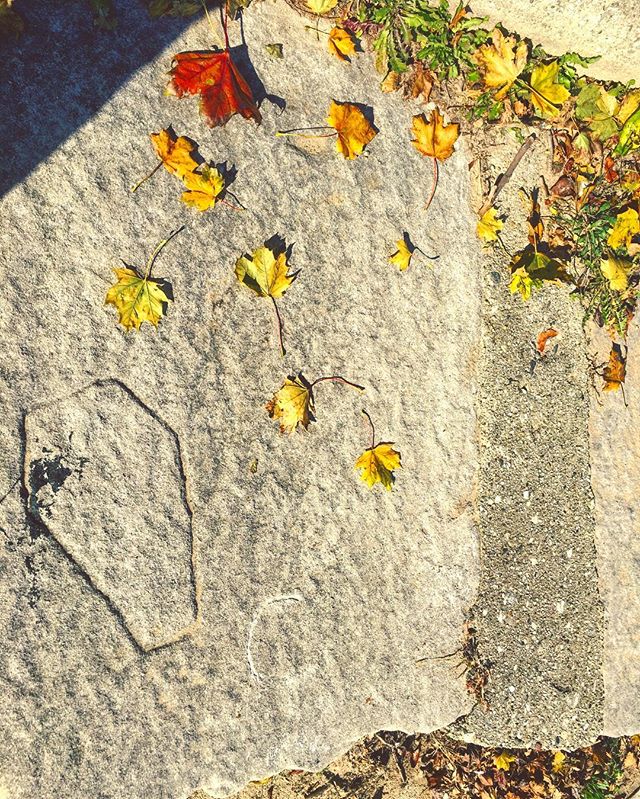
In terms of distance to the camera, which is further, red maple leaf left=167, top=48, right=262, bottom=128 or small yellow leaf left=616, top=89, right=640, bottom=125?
small yellow leaf left=616, top=89, right=640, bottom=125

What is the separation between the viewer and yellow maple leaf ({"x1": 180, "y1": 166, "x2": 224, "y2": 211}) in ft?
7.59

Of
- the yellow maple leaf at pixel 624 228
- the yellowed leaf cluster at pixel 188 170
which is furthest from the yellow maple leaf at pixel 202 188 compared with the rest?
the yellow maple leaf at pixel 624 228

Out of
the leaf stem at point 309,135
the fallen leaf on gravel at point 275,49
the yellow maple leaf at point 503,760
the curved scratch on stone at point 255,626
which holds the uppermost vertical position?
the fallen leaf on gravel at point 275,49

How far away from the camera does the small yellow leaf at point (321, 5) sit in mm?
2415

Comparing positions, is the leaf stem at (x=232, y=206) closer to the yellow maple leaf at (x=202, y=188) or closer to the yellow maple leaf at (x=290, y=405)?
the yellow maple leaf at (x=202, y=188)

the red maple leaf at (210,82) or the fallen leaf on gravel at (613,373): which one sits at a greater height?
the red maple leaf at (210,82)

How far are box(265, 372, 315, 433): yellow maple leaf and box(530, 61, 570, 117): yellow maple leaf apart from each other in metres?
1.45

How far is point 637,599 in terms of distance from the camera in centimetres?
285

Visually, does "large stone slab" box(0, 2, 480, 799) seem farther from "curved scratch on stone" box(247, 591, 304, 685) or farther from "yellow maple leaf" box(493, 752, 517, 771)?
"yellow maple leaf" box(493, 752, 517, 771)

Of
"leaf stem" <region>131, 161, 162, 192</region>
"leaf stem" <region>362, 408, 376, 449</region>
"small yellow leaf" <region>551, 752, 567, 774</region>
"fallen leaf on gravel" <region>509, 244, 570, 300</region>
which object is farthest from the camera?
"small yellow leaf" <region>551, 752, 567, 774</region>

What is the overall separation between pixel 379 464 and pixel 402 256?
2.57ft

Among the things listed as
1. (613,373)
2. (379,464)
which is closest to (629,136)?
(613,373)

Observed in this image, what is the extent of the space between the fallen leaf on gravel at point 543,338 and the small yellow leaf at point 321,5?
1.47 meters

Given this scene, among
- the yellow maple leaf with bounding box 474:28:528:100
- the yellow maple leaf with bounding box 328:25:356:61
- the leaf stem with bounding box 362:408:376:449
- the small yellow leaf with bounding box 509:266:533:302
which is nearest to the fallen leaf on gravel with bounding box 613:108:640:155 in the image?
the yellow maple leaf with bounding box 474:28:528:100
